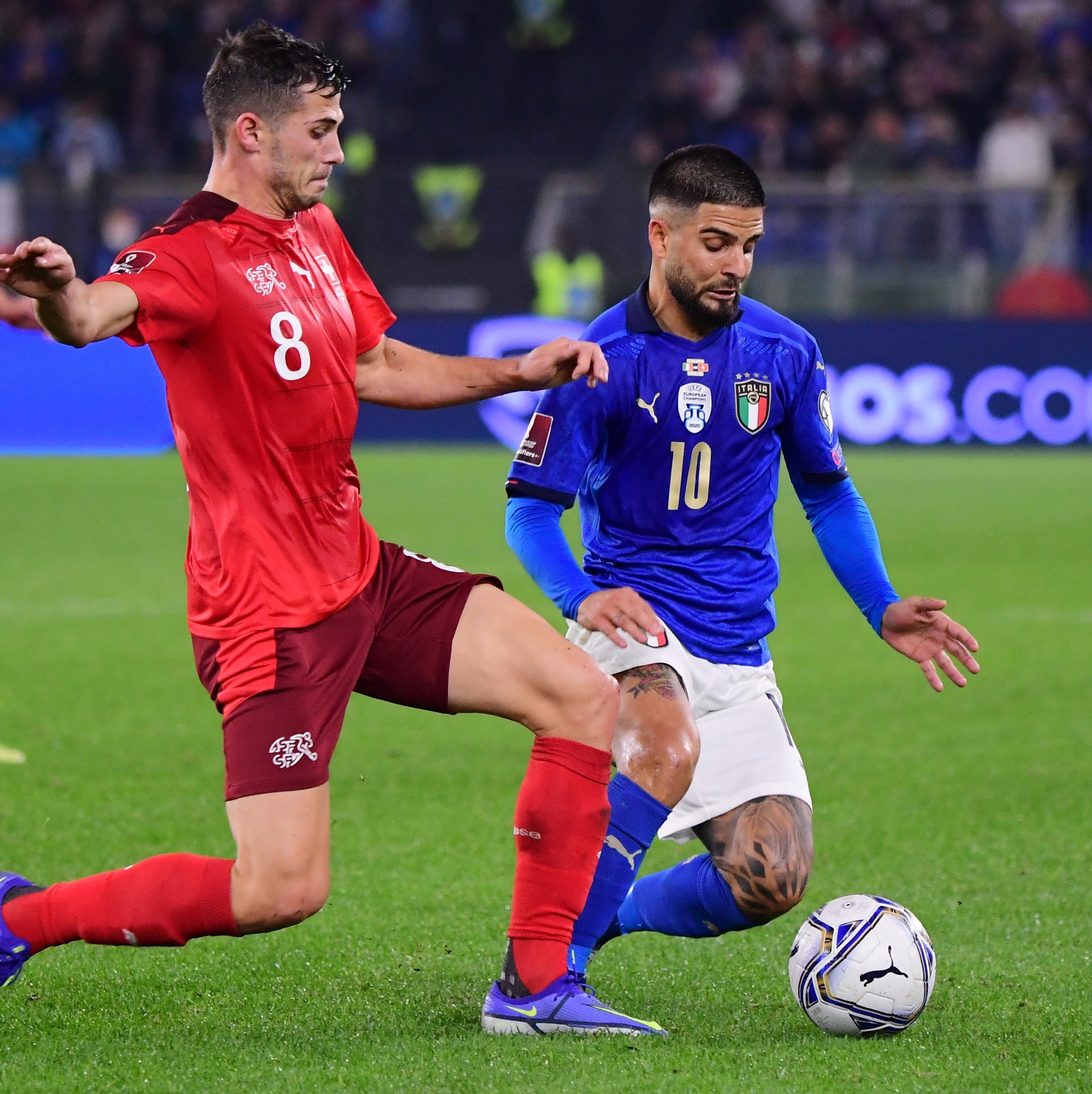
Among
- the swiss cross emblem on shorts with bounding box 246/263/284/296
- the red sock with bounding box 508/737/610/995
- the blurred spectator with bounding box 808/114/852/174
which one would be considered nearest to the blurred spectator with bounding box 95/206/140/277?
the blurred spectator with bounding box 808/114/852/174

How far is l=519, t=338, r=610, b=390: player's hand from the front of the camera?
11.9 feet

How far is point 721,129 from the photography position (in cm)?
1889

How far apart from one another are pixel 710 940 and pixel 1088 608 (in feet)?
17.8

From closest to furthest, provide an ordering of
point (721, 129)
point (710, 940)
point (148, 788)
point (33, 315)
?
1. point (33, 315)
2. point (710, 940)
3. point (148, 788)
4. point (721, 129)

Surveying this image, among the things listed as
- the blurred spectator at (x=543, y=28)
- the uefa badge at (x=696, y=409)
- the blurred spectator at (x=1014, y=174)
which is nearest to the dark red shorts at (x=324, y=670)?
the uefa badge at (x=696, y=409)

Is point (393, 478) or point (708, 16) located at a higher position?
point (708, 16)

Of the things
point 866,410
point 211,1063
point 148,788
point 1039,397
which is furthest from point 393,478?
point 211,1063

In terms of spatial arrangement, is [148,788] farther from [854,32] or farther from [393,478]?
[854,32]

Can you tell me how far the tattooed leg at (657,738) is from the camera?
3.66 meters

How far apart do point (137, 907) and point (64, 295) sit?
3.75ft

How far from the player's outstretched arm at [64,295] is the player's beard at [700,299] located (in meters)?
1.31

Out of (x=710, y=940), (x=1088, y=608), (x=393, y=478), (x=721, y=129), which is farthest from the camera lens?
(x=721, y=129)

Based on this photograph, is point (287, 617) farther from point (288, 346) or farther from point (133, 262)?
point (133, 262)

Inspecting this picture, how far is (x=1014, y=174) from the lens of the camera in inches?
682
